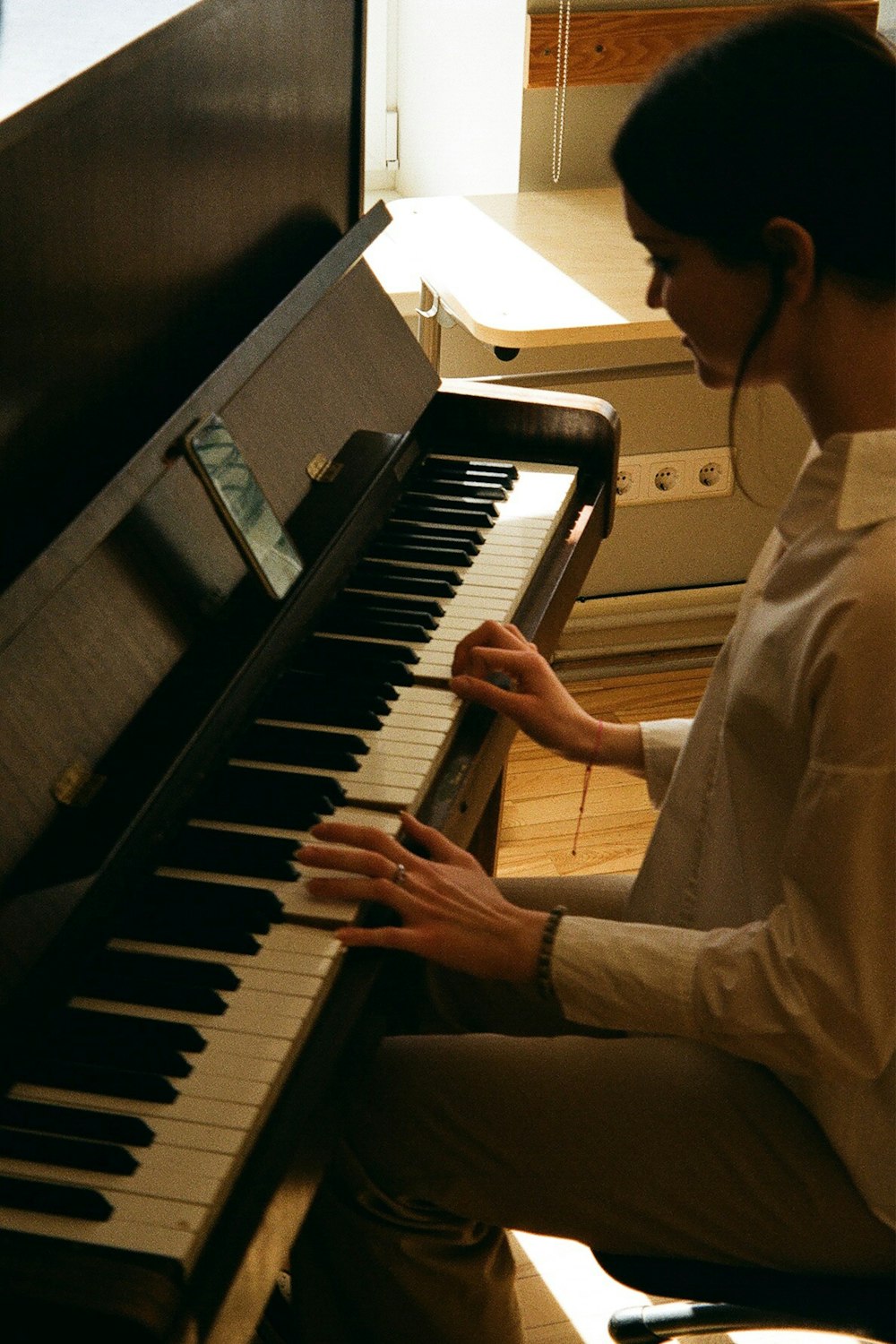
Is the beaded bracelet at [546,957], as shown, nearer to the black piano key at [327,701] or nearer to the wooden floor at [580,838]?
the black piano key at [327,701]

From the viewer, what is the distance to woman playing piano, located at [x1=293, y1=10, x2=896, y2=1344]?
1.00m

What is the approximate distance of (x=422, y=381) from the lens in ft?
5.98

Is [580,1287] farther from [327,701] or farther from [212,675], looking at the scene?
[212,675]

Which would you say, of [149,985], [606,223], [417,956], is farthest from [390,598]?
[606,223]

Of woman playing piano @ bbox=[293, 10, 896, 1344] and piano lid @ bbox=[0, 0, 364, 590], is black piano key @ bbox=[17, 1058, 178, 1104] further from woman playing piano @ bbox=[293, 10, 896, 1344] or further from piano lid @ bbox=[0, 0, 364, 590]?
piano lid @ bbox=[0, 0, 364, 590]

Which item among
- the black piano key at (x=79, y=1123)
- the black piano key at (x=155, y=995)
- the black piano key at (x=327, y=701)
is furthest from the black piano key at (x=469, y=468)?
the black piano key at (x=79, y=1123)

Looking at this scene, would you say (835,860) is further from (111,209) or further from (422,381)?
(422,381)

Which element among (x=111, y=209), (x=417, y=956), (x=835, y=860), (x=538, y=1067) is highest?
(x=111, y=209)

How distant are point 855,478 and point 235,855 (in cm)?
56

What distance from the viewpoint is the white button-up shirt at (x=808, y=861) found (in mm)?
998

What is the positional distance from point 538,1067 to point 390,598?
22.5 inches

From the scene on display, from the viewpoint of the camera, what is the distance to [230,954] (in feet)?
3.48

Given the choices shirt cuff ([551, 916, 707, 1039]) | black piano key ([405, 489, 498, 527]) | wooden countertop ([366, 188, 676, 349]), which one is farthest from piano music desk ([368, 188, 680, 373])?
shirt cuff ([551, 916, 707, 1039])

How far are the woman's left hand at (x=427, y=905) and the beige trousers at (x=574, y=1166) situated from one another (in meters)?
0.11
